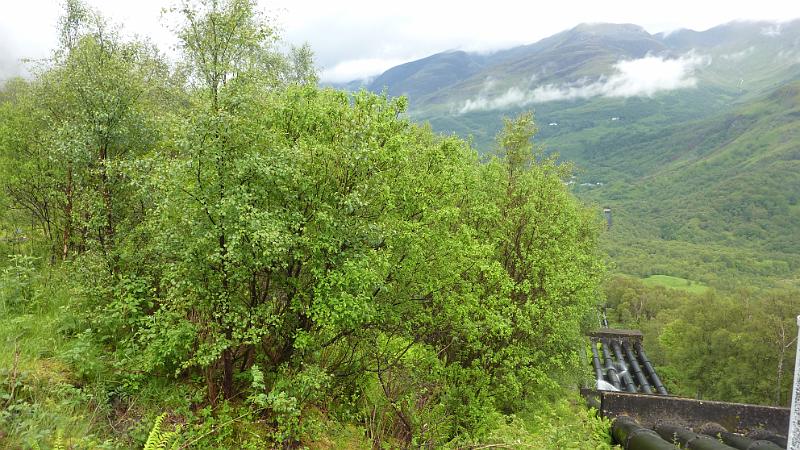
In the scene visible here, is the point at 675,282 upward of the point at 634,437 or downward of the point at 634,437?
downward

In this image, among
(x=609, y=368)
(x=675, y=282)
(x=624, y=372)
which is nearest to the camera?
(x=609, y=368)

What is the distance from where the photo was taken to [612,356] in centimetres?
4544

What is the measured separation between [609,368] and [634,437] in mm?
32172

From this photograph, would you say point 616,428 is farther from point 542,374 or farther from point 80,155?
point 80,155

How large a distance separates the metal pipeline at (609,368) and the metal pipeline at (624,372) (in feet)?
2.07

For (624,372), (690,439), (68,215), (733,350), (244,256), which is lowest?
(733,350)

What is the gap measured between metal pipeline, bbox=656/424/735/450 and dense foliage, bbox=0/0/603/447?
4.20 meters

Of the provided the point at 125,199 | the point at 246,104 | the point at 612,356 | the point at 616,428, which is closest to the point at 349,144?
the point at 246,104

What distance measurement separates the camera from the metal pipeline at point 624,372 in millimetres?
36362

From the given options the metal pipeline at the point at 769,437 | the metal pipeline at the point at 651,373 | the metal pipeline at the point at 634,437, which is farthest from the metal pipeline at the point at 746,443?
the metal pipeline at the point at 651,373

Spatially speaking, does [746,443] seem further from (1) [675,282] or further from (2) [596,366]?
(1) [675,282]

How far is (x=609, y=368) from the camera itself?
40406 mm

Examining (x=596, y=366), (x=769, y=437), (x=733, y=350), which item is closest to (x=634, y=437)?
(x=769, y=437)

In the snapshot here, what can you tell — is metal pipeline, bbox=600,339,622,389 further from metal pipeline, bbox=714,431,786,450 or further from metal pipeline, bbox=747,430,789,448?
metal pipeline, bbox=714,431,786,450
